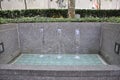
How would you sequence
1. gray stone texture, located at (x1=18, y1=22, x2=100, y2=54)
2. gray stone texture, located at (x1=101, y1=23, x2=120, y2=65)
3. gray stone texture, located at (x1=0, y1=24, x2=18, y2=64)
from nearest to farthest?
gray stone texture, located at (x1=101, y1=23, x2=120, y2=65) < gray stone texture, located at (x1=0, y1=24, x2=18, y2=64) < gray stone texture, located at (x1=18, y1=22, x2=100, y2=54)

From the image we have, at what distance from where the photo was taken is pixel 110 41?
4.49 meters

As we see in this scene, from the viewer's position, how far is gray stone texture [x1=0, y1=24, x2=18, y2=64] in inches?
169

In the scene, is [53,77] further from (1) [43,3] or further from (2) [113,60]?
(1) [43,3]

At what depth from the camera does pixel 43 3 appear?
21.0 m

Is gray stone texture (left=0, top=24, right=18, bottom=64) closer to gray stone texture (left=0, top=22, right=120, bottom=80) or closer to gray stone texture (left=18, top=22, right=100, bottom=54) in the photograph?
gray stone texture (left=0, top=22, right=120, bottom=80)

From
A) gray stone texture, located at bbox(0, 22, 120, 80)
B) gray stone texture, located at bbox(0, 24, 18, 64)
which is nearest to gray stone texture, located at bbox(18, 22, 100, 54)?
gray stone texture, located at bbox(0, 22, 120, 80)

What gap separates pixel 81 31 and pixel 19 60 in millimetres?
1759

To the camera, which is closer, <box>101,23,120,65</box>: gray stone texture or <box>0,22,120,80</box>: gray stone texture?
<box>101,23,120,65</box>: gray stone texture

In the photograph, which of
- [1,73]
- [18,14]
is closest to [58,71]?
[1,73]

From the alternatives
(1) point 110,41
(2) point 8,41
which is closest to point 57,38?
(2) point 8,41

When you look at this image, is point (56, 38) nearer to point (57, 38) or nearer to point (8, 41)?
point (57, 38)

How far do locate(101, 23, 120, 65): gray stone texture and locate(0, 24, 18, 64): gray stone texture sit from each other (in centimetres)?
222

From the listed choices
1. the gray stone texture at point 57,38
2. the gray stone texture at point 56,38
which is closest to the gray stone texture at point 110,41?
the gray stone texture at point 56,38

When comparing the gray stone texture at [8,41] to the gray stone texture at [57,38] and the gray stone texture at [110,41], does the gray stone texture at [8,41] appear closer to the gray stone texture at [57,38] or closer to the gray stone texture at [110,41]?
the gray stone texture at [57,38]
